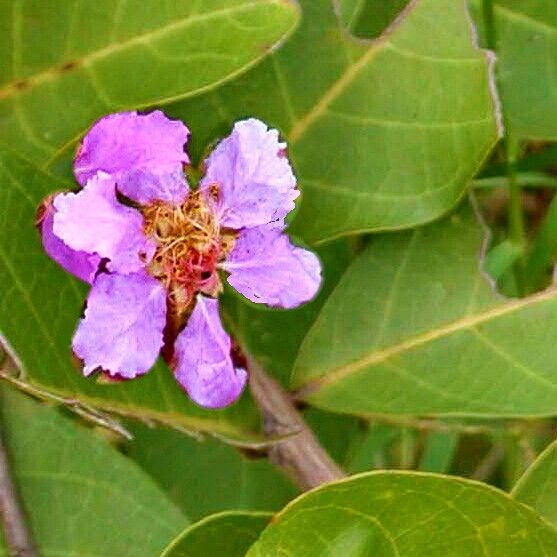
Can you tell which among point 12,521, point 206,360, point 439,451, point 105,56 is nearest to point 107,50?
point 105,56

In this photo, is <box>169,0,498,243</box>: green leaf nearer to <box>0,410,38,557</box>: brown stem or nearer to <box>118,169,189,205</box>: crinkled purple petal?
<box>118,169,189,205</box>: crinkled purple petal

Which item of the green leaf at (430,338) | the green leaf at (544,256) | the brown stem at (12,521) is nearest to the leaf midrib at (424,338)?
the green leaf at (430,338)

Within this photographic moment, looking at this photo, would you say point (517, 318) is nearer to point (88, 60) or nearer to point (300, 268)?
point (300, 268)

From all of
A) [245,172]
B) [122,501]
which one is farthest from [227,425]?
[245,172]

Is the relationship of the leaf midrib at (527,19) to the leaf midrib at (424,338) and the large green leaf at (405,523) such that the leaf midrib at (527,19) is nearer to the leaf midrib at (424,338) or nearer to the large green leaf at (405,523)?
the leaf midrib at (424,338)

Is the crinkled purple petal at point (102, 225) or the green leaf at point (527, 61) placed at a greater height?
the crinkled purple petal at point (102, 225)

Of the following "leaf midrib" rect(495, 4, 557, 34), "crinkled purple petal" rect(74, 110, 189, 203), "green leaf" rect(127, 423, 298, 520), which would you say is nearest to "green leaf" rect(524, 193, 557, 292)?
"leaf midrib" rect(495, 4, 557, 34)
